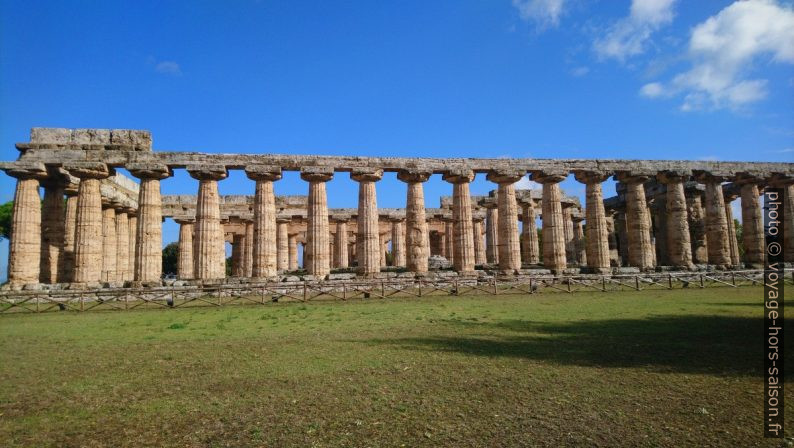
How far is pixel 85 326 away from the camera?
47.4ft

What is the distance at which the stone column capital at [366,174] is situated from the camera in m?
28.0

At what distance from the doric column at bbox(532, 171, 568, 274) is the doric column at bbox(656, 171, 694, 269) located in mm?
8027

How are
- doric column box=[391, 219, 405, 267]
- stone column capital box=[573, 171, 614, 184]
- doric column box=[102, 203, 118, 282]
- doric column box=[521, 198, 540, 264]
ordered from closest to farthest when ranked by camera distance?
stone column capital box=[573, 171, 614, 184], doric column box=[102, 203, 118, 282], doric column box=[521, 198, 540, 264], doric column box=[391, 219, 405, 267]

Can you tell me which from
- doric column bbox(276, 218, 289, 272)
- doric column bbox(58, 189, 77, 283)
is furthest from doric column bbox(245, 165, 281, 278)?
doric column bbox(276, 218, 289, 272)

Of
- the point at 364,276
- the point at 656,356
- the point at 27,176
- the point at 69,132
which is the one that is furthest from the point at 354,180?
the point at 656,356

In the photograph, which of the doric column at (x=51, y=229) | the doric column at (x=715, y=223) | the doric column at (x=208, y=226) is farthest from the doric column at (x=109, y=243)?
the doric column at (x=715, y=223)

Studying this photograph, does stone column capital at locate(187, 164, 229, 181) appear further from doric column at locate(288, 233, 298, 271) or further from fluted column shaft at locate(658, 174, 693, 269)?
fluted column shaft at locate(658, 174, 693, 269)

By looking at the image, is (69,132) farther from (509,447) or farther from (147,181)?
(509,447)

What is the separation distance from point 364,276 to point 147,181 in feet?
47.0

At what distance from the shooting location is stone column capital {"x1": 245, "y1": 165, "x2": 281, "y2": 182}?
26844 mm

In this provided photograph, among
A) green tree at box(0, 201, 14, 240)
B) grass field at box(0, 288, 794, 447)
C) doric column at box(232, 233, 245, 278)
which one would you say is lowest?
grass field at box(0, 288, 794, 447)

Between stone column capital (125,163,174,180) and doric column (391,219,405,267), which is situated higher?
stone column capital (125,163,174,180)

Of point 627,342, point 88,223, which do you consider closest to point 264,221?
point 88,223

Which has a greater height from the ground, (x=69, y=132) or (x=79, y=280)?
(x=69, y=132)
